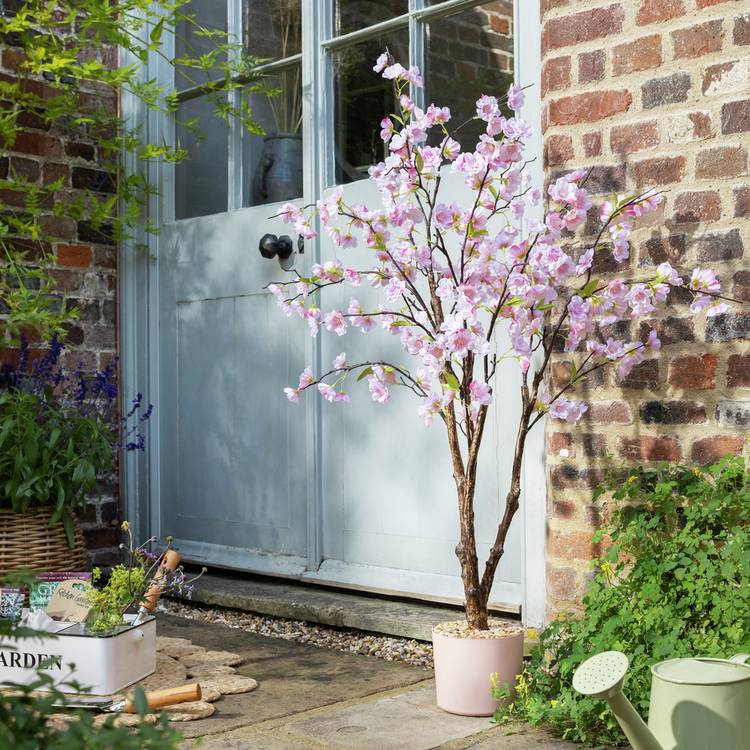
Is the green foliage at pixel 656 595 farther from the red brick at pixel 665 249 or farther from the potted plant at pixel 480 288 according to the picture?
the red brick at pixel 665 249

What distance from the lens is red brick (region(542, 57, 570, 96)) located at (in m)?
2.68

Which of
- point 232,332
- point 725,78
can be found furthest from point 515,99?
point 232,332

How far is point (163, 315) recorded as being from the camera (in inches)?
165

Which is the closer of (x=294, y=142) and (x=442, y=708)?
(x=442, y=708)

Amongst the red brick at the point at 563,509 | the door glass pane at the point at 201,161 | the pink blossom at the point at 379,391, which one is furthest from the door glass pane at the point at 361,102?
the red brick at the point at 563,509

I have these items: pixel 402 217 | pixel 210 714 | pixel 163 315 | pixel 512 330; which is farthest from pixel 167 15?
pixel 210 714

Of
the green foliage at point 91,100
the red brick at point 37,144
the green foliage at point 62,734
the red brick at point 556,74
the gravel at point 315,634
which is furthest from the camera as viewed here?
the red brick at point 37,144

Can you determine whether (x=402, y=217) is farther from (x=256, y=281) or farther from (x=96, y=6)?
(x=96, y=6)

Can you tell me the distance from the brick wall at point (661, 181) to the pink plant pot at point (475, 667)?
328 millimetres

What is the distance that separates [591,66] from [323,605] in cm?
182

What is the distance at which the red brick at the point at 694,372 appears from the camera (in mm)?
2426

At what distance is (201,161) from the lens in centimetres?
411

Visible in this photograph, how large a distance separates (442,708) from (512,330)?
2.97ft

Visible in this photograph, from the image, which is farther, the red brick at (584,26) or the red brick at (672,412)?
the red brick at (584,26)
